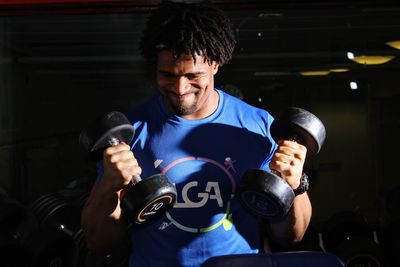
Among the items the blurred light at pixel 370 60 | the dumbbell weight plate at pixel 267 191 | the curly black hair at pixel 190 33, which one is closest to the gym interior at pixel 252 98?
the blurred light at pixel 370 60

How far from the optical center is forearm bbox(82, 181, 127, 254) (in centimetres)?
142

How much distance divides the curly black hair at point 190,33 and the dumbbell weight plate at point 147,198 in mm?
327

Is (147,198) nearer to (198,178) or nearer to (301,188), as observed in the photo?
(198,178)

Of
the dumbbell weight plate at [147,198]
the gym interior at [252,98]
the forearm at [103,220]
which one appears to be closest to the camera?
the dumbbell weight plate at [147,198]

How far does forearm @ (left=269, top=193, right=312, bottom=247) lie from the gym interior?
2.00ft

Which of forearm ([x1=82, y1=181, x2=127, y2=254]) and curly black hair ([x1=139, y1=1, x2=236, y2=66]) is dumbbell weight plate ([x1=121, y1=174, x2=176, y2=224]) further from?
curly black hair ([x1=139, y1=1, x2=236, y2=66])

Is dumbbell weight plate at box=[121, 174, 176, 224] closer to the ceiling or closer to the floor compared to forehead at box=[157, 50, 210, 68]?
closer to the floor

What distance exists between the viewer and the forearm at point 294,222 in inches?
58.7

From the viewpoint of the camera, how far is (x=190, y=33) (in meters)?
1.42

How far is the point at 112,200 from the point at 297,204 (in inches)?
19.4

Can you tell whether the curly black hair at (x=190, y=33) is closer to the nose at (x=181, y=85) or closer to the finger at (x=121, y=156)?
the nose at (x=181, y=85)

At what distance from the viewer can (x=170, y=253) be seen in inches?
56.1

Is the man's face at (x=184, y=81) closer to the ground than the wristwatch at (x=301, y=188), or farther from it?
farther from it

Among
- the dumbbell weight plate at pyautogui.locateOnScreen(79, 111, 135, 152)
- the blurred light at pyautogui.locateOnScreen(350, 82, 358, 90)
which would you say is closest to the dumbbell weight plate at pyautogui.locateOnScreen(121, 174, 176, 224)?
the dumbbell weight plate at pyautogui.locateOnScreen(79, 111, 135, 152)
